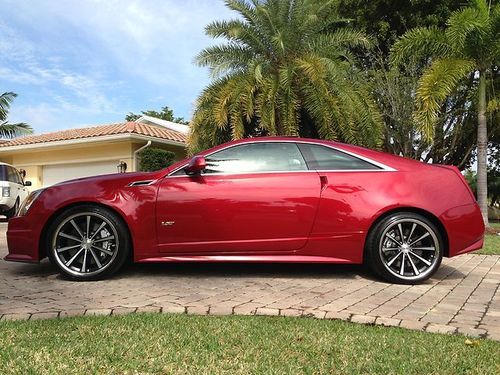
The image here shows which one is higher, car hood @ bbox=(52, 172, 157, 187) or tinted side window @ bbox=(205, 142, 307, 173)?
tinted side window @ bbox=(205, 142, 307, 173)

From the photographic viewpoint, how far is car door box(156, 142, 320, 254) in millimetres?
4832

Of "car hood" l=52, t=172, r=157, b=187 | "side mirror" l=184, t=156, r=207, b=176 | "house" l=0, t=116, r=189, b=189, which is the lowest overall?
"car hood" l=52, t=172, r=157, b=187

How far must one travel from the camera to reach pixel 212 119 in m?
15.1

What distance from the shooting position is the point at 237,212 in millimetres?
4832

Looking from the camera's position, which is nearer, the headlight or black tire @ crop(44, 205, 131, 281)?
black tire @ crop(44, 205, 131, 281)

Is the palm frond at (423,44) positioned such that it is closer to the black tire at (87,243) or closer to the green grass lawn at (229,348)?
the black tire at (87,243)

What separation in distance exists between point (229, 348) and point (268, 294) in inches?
57.9

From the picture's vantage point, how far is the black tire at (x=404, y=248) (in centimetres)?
488

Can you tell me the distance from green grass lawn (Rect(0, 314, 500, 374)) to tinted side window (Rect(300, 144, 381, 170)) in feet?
6.26

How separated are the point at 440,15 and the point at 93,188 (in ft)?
57.4

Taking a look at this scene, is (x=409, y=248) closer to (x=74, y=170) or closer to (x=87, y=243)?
(x=87, y=243)

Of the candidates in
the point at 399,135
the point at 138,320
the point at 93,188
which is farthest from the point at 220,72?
the point at 138,320

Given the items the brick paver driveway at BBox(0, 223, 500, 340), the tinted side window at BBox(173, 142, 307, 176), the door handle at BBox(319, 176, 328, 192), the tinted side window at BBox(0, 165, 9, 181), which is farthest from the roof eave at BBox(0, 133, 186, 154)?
the door handle at BBox(319, 176, 328, 192)

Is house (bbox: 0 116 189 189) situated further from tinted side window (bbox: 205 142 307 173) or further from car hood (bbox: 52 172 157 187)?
tinted side window (bbox: 205 142 307 173)
